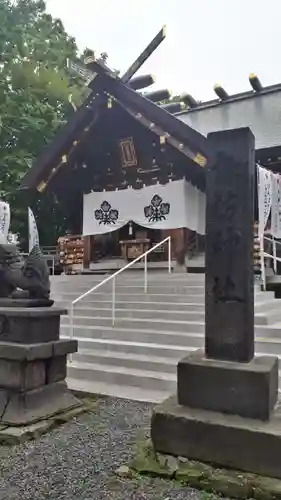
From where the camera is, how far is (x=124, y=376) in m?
5.13

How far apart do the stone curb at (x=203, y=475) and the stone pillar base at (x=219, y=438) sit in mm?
43

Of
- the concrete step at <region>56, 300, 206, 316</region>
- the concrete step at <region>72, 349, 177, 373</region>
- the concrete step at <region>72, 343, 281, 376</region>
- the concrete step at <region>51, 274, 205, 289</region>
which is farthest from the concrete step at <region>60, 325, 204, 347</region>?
the concrete step at <region>51, 274, 205, 289</region>

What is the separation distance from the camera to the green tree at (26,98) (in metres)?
13.6

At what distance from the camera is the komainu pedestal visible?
150 inches

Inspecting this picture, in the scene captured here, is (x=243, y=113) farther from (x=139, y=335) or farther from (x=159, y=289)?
(x=139, y=335)

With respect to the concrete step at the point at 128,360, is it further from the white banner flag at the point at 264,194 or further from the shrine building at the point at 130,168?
the shrine building at the point at 130,168

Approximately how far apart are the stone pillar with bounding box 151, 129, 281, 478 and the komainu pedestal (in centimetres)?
143

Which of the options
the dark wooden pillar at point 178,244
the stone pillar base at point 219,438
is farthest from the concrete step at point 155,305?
the stone pillar base at point 219,438

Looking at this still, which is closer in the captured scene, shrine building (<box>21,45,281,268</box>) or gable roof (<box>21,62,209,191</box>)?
gable roof (<box>21,62,209,191</box>)

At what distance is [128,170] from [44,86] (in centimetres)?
538

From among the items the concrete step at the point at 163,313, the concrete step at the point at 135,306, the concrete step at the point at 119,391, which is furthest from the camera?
the concrete step at the point at 135,306

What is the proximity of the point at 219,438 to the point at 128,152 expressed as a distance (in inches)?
372

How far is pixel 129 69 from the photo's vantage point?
1045cm

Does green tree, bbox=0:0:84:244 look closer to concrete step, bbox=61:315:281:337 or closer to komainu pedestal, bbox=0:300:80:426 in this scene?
concrete step, bbox=61:315:281:337
